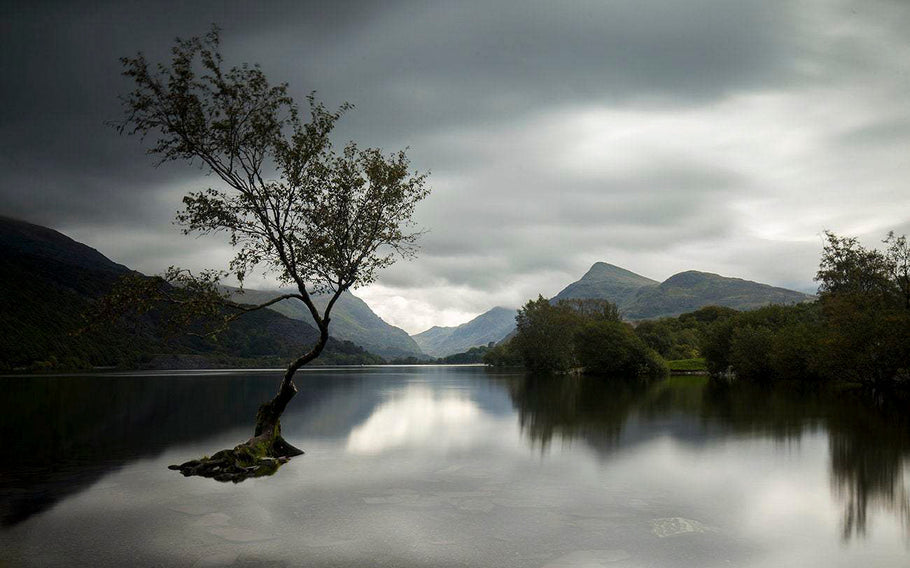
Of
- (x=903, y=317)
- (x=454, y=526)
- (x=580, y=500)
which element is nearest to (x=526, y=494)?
(x=580, y=500)

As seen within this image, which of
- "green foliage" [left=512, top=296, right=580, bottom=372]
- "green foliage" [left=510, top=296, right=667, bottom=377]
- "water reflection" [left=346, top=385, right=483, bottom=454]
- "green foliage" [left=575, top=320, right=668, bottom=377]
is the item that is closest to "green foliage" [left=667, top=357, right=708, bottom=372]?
"green foliage" [left=575, top=320, right=668, bottom=377]

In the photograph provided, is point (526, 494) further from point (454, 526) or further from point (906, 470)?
point (906, 470)

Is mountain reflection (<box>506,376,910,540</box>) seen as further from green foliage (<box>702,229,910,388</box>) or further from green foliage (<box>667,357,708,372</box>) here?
green foliage (<box>667,357,708,372</box>)

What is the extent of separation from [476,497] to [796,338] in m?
86.0

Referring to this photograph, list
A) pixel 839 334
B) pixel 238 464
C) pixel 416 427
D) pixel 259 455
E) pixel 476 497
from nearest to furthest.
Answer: pixel 476 497
pixel 238 464
pixel 259 455
pixel 416 427
pixel 839 334

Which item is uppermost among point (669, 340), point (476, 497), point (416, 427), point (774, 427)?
point (669, 340)

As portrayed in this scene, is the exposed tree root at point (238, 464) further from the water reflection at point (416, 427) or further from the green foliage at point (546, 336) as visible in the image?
the green foliage at point (546, 336)

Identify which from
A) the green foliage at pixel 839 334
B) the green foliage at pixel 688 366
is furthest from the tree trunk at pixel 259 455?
the green foliage at pixel 688 366

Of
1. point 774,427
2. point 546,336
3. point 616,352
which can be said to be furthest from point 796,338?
point 546,336

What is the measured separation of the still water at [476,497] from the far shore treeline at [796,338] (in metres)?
35.9

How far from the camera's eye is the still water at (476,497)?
12.6 metres

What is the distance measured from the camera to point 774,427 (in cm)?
3466

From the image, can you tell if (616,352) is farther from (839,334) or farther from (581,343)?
(839,334)

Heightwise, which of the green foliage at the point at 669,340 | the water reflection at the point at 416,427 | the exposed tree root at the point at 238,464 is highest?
the green foliage at the point at 669,340
